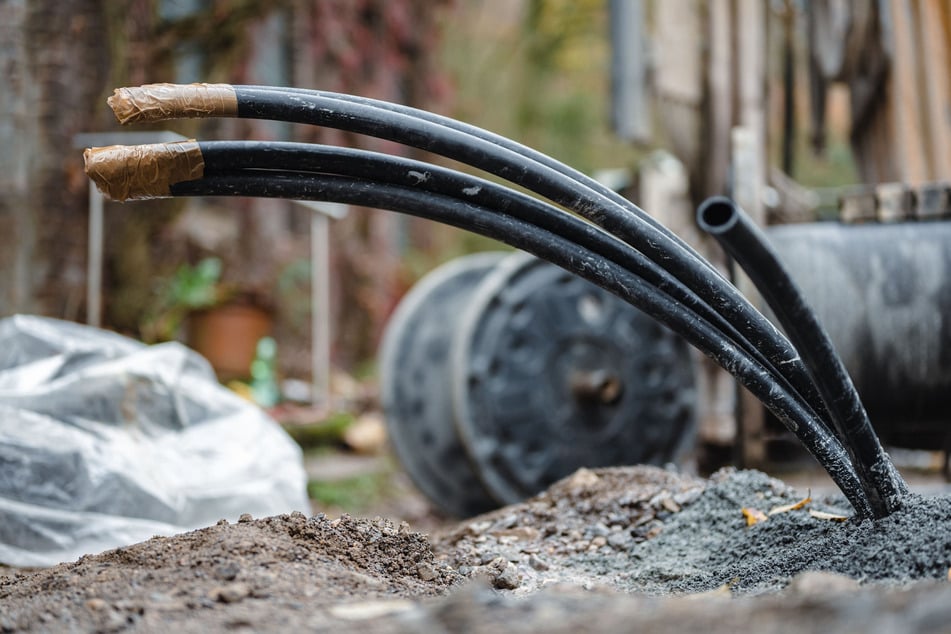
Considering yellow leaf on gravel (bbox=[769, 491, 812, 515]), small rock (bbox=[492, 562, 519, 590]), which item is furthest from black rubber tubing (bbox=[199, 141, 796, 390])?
small rock (bbox=[492, 562, 519, 590])

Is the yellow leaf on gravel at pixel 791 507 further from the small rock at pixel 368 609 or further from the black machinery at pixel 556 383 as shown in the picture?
the black machinery at pixel 556 383

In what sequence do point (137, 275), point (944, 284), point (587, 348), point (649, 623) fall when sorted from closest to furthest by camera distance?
point (649, 623) < point (944, 284) < point (587, 348) < point (137, 275)

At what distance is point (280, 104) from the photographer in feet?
5.15

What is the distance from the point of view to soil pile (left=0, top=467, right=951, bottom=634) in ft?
3.25

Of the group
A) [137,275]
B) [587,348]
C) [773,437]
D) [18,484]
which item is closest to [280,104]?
[18,484]

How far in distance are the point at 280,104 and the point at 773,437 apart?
2.26m

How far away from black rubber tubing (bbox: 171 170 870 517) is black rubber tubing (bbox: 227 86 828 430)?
5cm

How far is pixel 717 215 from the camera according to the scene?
4.62 feet

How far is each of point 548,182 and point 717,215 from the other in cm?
33

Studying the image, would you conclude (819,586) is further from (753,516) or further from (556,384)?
(556,384)

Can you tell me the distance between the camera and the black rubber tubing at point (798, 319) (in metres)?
1.37

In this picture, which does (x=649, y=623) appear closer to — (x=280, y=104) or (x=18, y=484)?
(x=280, y=104)

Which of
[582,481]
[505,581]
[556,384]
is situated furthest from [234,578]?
[556,384]

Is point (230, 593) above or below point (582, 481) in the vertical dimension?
above
